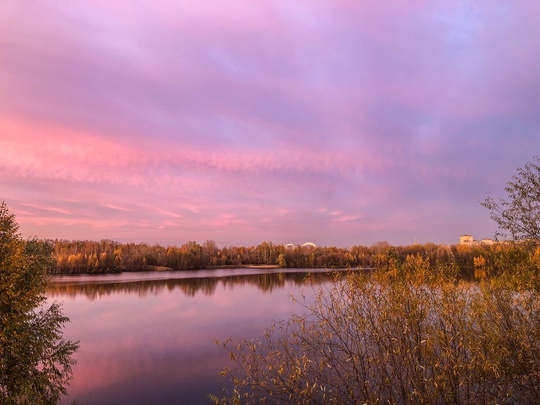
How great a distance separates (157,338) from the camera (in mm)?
29781

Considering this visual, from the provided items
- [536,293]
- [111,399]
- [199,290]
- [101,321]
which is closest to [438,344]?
[536,293]

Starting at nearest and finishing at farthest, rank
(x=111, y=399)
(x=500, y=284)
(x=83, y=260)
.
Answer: (x=500, y=284) < (x=111, y=399) < (x=83, y=260)

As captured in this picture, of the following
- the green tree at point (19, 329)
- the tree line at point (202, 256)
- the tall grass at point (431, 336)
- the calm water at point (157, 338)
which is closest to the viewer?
the tall grass at point (431, 336)

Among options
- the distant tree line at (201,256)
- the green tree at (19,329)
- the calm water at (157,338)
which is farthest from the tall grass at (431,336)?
the distant tree line at (201,256)

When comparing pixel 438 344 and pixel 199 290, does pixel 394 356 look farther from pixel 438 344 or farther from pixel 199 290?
pixel 199 290

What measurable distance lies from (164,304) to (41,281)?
99.5 ft

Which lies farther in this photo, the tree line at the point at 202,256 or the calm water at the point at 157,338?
the tree line at the point at 202,256

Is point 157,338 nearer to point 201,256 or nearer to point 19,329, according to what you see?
point 19,329

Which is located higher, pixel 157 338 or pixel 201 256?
pixel 201 256

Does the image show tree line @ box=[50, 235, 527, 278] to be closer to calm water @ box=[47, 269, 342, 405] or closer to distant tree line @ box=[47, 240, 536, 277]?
distant tree line @ box=[47, 240, 536, 277]

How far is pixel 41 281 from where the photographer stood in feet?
61.8

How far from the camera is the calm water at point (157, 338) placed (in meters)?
18.6

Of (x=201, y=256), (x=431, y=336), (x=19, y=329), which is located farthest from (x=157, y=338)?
(x=201, y=256)

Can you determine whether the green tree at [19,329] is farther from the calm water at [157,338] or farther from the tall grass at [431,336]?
the tall grass at [431,336]
